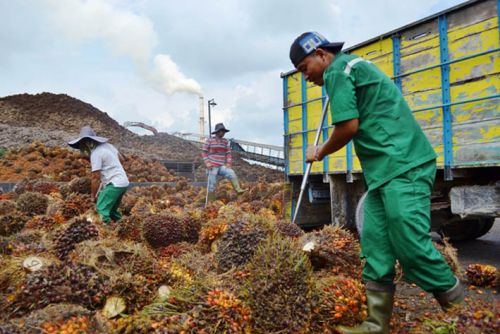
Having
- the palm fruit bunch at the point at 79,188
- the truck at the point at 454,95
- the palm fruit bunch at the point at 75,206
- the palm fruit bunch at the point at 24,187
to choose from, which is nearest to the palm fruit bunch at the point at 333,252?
the truck at the point at 454,95

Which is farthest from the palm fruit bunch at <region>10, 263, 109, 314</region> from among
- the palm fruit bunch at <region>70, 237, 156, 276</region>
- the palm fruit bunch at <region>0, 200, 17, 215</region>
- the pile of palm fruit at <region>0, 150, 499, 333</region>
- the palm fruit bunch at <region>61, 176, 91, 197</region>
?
the palm fruit bunch at <region>61, 176, 91, 197</region>

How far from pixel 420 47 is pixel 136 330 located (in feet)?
15.7

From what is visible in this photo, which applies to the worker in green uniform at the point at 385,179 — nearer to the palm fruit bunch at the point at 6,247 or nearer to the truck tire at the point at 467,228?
the palm fruit bunch at the point at 6,247

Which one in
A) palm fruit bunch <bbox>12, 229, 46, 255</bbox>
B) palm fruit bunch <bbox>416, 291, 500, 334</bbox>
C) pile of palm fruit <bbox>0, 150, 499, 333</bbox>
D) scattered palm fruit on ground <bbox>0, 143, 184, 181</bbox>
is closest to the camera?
palm fruit bunch <bbox>416, 291, 500, 334</bbox>

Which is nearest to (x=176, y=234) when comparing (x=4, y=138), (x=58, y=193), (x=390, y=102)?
(x=390, y=102)

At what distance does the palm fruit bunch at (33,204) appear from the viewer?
7.40 metres

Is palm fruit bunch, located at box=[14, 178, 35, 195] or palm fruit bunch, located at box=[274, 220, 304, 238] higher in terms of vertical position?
palm fruit bunch, located at box=[14, 178, 35, 195]

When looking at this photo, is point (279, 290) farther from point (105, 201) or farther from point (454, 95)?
Answer: point (105, 201)

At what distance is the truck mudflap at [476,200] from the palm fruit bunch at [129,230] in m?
3.98

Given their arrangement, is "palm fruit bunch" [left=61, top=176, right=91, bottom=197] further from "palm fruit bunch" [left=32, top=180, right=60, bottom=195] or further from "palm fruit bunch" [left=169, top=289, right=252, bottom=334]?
"palm fruit bunch" [left=169, top=289, right=252, bottom=334]

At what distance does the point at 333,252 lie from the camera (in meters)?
3.66

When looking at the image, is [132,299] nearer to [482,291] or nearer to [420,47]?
[482,291]

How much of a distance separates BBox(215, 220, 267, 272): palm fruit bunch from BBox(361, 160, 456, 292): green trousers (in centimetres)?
119

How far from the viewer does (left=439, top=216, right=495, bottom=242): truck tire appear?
22.5 ft
